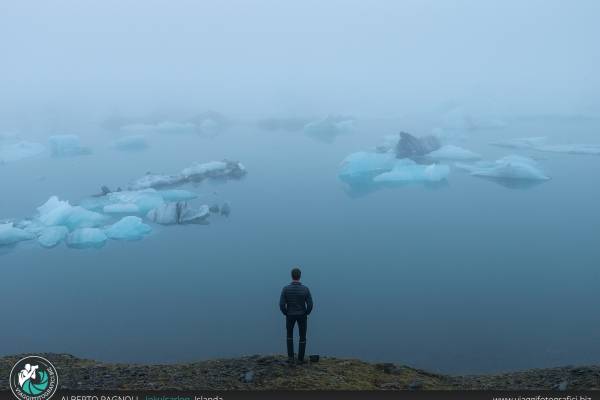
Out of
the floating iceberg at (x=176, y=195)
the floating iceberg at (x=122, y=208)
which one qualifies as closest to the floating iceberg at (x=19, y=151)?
the floating iceberg at (x=122, y=208)

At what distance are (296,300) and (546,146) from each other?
797 inches

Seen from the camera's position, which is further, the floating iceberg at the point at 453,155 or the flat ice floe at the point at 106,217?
the floating iceberg at the point at 453,155

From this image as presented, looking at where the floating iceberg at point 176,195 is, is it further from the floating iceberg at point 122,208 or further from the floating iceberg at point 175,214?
the floating iceberg at point 175,214

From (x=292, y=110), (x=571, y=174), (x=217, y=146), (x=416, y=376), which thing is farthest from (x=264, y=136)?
(x=416, y=376)

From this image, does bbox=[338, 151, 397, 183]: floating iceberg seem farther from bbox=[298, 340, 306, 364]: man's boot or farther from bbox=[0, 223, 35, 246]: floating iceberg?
bbox=[298, 340, 306, 364]: man's boot

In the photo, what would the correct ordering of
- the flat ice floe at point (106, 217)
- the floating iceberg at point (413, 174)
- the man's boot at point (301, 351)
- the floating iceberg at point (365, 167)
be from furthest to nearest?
A: the floating iceberg at point (365, 167)
the floating iceberg at point (413, 174)
the flat ice floe at point (106, 217)
the man's boot at point (301, 351)

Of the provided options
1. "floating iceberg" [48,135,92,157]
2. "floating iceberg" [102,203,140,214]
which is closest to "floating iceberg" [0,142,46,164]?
"floating iceberg" [48,135,92,157]

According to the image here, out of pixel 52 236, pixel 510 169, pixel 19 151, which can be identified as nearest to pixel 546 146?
pixel 510 169

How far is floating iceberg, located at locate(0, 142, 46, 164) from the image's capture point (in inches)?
741

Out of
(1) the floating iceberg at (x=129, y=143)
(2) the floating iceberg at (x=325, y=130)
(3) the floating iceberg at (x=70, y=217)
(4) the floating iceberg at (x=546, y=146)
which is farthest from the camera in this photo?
(2) the floating iceberg at (x=325, y=130)

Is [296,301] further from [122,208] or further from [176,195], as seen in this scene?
[176,195]

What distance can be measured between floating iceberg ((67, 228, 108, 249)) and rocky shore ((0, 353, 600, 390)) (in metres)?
7.90

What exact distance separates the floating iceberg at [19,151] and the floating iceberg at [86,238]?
773cm

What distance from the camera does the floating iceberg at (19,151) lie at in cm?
1883
